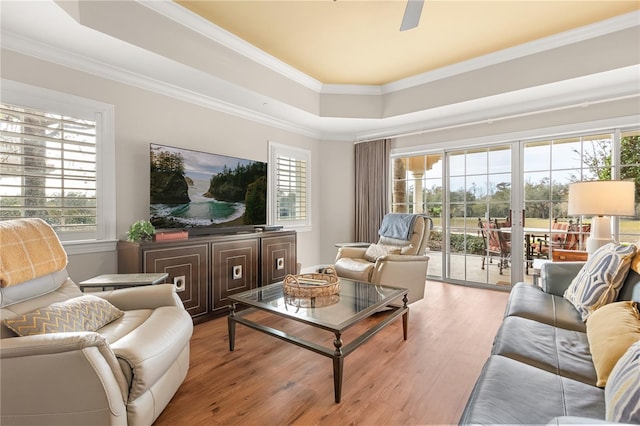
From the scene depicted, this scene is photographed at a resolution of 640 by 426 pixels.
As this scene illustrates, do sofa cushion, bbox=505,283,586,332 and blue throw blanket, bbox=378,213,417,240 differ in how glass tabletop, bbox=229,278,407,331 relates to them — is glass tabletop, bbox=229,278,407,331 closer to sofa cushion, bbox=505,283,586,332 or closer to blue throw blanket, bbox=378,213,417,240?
sofa cushion, bbox=505,283,586,332

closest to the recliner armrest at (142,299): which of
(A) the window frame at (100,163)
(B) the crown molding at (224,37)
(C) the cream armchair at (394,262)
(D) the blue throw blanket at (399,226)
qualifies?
(A) the window frame at (100,163)

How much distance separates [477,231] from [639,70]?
2.22 meters

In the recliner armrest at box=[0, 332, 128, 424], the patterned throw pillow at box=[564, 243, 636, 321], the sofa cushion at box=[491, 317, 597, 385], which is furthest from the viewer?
the patterned throw pillow at box=[564, 243, 636, 321]

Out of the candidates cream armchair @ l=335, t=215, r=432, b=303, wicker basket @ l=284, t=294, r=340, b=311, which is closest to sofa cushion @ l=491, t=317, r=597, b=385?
wicker basket @ l=284, t=294, r=340, b=311

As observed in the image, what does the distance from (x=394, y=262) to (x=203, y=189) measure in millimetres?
2122

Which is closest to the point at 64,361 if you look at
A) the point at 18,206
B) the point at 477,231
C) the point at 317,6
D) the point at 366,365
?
the point at 366,365

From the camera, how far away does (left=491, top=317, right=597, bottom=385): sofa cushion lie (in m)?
1.26

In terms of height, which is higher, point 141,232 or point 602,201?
point 602,201

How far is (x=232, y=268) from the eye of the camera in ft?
Result: 10.3

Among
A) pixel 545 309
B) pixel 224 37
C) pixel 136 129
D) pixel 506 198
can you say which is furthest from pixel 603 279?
pixel 136 129

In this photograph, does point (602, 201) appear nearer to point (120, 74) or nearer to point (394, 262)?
point (394, 262)

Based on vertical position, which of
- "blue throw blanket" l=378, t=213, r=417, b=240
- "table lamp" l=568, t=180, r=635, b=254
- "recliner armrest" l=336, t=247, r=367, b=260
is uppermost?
"table lamp" l=568, t=180, r=635, b=254

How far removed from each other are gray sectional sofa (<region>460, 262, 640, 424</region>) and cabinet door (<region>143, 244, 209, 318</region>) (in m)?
2.33

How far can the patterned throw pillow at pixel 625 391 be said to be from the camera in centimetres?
79
